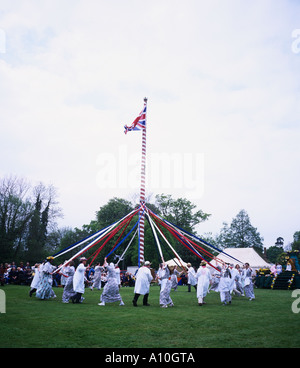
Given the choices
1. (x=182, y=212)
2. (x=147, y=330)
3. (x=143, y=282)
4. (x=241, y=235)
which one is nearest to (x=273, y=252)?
(x=241, y=235)

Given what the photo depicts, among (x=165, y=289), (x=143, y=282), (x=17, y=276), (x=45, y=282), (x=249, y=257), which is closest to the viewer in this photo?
(x=143, y=282)

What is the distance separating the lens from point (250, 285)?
15414 mm

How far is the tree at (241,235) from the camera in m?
70.4

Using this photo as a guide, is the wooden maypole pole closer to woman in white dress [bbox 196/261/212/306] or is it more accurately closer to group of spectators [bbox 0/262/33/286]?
woman in white dress [bbox 196/261/212/306]

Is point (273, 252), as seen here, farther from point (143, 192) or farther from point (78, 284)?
point (78, 284)

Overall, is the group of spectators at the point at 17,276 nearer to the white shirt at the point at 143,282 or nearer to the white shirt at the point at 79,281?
the white shirt at the point at 79,281

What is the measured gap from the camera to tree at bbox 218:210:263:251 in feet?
231

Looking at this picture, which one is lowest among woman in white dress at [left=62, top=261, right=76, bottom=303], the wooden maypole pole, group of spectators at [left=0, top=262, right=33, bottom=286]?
group of spectators at [left=0, top=262, right=33, bottom=286]

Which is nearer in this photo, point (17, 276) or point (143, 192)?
point (143, 192)

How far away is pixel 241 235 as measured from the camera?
235ft

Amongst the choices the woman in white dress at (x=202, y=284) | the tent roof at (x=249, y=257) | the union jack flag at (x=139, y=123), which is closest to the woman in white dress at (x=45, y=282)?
the woman in white dress at (x=202, y=284)

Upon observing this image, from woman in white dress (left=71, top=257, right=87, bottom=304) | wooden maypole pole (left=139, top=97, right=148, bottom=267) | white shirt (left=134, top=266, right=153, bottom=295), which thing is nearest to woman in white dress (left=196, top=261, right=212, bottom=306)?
white shirt (left=134, top=266, right=153, bottom=295)

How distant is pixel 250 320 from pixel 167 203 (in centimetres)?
4748
